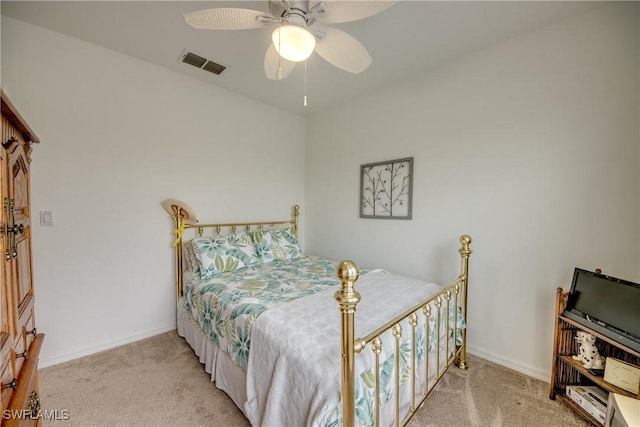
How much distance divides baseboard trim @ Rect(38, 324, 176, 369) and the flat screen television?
3.25m

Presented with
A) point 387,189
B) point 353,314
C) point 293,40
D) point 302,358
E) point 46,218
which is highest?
point 293,40

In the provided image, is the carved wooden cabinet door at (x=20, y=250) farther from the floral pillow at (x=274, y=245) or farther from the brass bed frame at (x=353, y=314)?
the floral pillow at (x=274, y=245)

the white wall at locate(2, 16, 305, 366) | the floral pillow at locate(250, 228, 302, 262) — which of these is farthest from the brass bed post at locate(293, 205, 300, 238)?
the white wall at locate(2, 16, 305, 366)

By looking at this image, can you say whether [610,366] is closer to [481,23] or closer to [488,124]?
[488,124]

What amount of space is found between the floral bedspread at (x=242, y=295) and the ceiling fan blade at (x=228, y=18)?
163 centimetres

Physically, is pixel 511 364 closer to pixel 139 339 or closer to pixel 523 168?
pixel 523 168

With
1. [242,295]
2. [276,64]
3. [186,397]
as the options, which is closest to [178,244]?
[242,295]

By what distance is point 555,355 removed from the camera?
67.3 inches

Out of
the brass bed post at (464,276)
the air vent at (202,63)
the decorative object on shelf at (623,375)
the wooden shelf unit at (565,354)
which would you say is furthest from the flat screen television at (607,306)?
the air vent at (202,63)

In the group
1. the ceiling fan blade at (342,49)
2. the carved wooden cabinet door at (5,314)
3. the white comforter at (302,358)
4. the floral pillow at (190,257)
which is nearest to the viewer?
the carved wooden cabinet door at (5,314)

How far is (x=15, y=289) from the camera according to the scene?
3.27 ft

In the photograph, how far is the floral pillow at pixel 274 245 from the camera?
282 cm

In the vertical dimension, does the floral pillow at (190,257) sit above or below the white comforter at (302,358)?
above

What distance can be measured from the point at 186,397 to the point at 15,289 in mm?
1231
